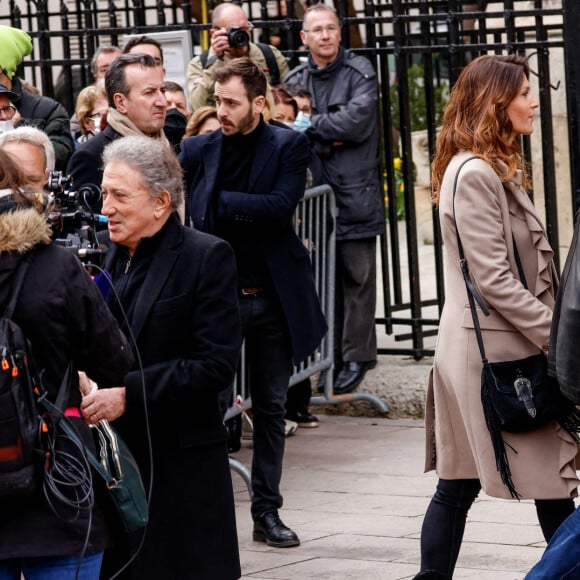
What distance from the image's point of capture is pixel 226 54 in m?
8.25

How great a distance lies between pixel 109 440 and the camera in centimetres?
402

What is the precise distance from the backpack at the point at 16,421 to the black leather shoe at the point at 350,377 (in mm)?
5098

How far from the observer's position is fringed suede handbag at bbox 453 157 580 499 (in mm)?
4664

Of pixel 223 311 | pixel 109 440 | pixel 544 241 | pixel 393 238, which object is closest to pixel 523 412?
pixel 544 241

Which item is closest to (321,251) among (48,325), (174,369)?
(174,369)

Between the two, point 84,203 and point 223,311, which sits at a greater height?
point 84,203

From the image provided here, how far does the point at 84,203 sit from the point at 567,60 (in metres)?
1.78

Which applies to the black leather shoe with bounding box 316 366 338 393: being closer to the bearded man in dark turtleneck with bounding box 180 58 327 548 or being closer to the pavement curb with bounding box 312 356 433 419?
the pavement curb with bounding box 312 356 433 419

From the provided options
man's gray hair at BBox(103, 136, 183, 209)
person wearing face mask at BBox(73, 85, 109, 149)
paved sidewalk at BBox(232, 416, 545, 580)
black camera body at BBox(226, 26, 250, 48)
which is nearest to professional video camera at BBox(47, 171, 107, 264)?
man's gray hair at BBox(103, 136, 183, 209)

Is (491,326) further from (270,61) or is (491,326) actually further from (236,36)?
(270,61)

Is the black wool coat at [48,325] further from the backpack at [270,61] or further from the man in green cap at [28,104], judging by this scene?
the backpack at [270,61]

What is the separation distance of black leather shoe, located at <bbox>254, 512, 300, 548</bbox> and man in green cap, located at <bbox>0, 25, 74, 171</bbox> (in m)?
2.38

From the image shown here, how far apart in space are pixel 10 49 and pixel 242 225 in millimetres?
1729

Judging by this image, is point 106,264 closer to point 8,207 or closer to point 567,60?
point 8,207
